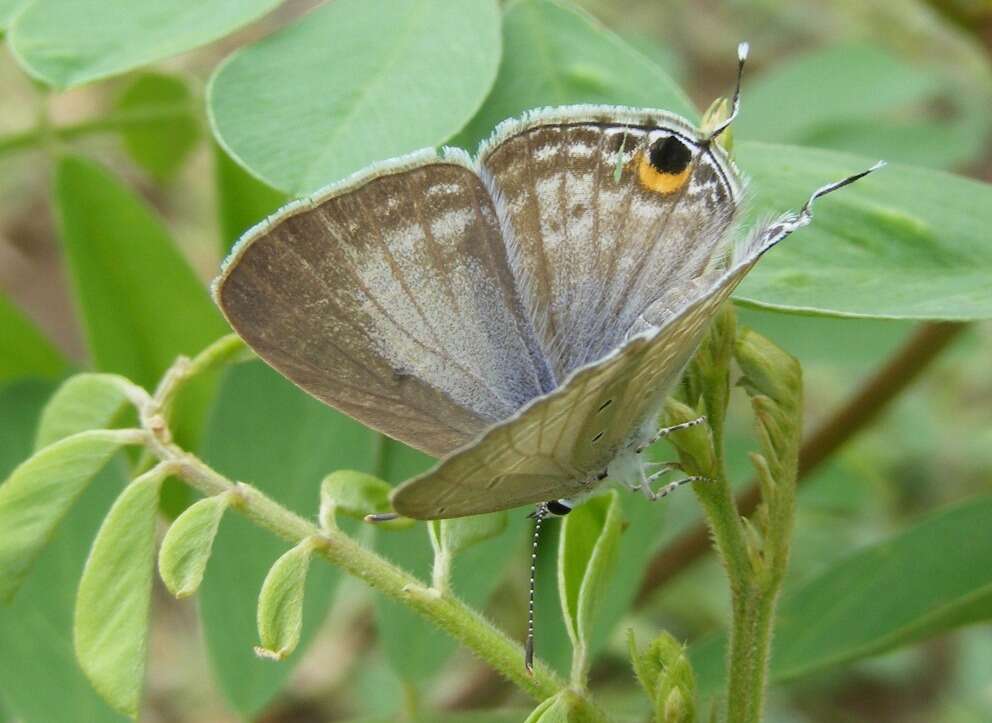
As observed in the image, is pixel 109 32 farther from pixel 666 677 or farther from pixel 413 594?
pixel 666 677

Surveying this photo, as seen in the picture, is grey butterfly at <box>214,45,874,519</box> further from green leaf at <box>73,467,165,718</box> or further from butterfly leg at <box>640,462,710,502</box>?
green leaf at <box>73,467,165,718</box>

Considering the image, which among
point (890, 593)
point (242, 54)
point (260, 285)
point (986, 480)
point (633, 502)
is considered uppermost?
point (242, 54)

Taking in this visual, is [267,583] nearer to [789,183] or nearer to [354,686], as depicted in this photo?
[789,183]

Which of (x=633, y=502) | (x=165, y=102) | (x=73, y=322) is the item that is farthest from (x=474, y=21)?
(x=73, y=322)

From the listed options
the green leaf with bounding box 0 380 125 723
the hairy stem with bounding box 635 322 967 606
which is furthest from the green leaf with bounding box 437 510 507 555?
the hairy stem with bounding box 635 322 967 606

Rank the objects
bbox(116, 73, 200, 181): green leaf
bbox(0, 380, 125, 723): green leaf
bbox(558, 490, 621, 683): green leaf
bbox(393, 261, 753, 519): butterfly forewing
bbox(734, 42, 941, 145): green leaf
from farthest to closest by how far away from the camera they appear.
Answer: bbox(734, 42, 941, 145): green leaf, bbox(116, 73, 200, 181): green leaf, bbox(0, 380, 125, 723): green leaf, bbox(558, 490, 621, 683): green leaf, bbox(393, 261, 753, 519): butterfly forewing

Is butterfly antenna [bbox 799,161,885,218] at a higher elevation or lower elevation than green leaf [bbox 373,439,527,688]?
higher

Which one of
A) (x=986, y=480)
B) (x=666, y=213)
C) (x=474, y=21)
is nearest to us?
(x=666, y=213)
